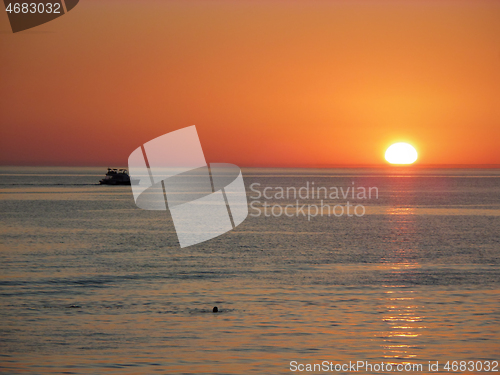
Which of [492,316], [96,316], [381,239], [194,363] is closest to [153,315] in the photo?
[96,316]

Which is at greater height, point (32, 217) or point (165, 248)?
point (32, 217)

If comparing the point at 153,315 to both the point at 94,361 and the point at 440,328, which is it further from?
the point at 440,328

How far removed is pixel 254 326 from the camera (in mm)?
22109

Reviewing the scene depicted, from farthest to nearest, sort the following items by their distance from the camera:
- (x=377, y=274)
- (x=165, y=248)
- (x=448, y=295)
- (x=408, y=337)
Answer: (x=165, y=248), (x=377, y=274), (x=448, y=295), (x=408, y=337)

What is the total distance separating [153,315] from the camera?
23844 mm

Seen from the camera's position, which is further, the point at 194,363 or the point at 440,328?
the point at 440,328

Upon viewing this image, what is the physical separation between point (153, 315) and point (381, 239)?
1295 inches

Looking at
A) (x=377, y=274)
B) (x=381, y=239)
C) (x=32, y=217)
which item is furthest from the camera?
(x=32, y=217)

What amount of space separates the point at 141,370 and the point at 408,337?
9.11 metres

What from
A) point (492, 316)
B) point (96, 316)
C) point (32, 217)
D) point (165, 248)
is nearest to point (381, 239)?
point (165, 248)

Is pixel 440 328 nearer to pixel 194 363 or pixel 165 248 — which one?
pixel 194 363

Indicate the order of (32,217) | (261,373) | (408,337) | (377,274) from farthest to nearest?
(32,217), (377,274), (408,337), (261,373)

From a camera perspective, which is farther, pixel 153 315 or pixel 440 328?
pixel 153 315

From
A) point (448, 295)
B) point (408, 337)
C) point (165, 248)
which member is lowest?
point (408, 337)
